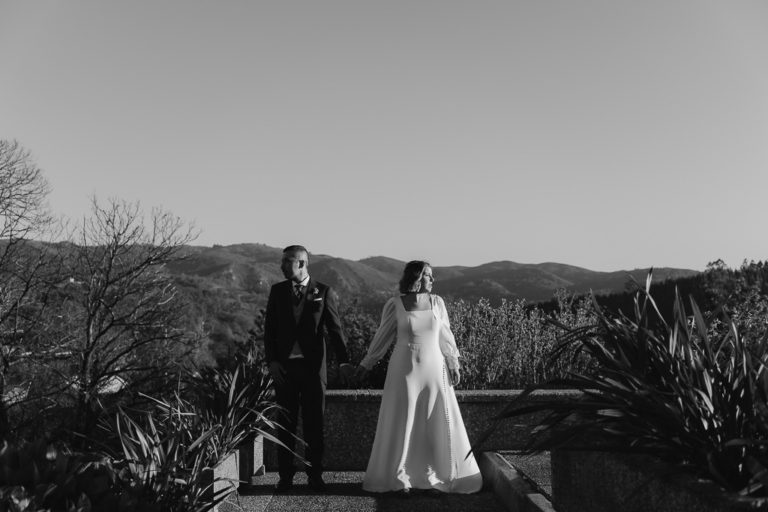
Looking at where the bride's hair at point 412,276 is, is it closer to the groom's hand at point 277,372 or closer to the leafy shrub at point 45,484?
the groom's hand at point 277,372

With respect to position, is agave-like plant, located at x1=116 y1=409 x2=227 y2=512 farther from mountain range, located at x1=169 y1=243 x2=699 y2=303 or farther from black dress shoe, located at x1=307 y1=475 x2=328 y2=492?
mountain range, located at x1=169 y1=243 x2=699 y2=303

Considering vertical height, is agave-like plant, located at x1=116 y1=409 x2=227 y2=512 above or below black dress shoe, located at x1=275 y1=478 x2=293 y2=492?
above

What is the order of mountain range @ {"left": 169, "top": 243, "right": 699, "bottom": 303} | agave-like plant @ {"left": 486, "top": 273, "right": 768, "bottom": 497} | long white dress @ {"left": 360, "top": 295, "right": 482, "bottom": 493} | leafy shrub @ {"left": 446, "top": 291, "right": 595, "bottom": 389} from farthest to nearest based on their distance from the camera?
mountain range @ {"left": 169, "top": 243, "right": 699, "bottom": 303}
leafy shrub @ {"left": 446, "top": 291, "right": 595, "bottom": 389}
long white dress @ {"left": 360, "top": 295, "right": 482, "bottom": 493}
agave-like plant @ {"left": 486, "top": 273, "right": 768, "bottom": 497}

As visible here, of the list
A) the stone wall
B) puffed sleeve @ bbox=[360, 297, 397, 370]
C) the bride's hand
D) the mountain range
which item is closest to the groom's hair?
puffed sleeve @ bbox=[360, 297, 397, 370]

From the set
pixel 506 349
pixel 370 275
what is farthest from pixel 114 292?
pixel 370 275

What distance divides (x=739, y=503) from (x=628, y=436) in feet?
3.20

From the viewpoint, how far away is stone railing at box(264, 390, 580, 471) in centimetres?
848

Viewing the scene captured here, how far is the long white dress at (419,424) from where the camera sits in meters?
7.01

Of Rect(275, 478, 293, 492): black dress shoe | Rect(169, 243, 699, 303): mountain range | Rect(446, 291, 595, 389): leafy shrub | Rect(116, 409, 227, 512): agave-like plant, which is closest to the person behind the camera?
Rect(116, 409, 227, 512): agave-like plant

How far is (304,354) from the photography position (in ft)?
23.6

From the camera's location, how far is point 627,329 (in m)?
4.42

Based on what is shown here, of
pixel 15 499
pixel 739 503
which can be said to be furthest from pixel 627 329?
pixel 15 499

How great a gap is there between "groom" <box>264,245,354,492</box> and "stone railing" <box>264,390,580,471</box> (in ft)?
3.92

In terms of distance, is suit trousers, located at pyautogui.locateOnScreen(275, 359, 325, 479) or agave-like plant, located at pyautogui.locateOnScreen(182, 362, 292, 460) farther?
suit trousers, located at pyautogui.locateOnScreen(275, 359, 325, 479)
